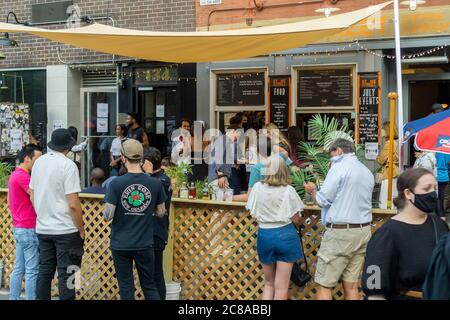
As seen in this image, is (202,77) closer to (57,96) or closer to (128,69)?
(128,69)

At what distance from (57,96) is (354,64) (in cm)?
651

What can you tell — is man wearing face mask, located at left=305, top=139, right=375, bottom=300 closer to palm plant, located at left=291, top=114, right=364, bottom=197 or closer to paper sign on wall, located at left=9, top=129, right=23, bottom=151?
palm plant, located at left=291, top=114, right=364, bottom=197

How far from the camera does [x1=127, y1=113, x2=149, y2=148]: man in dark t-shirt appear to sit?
12.3 m

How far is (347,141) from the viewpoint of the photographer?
612 centimetres

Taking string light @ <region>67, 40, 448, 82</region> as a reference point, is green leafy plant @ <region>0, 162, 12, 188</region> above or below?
below

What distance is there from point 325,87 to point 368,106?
880mm

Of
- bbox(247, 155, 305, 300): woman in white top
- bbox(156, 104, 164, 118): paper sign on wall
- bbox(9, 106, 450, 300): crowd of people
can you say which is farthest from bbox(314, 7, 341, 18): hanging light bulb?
bbox(247, 155, 305, 300): woman in white top

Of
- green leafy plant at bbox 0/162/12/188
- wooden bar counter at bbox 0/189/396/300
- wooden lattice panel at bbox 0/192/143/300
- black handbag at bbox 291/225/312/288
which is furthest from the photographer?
green leafy plant at bbox 0/162/12/188

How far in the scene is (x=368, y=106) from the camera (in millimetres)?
10797

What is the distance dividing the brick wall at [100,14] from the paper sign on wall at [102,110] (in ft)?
3.33

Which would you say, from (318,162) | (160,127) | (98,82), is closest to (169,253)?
(318,162)

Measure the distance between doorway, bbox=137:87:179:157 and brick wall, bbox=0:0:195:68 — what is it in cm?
118

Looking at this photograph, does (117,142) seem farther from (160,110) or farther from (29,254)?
(29,254)

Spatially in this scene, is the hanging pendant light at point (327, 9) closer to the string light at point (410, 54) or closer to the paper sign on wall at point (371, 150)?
the string light at point (410, 54)
